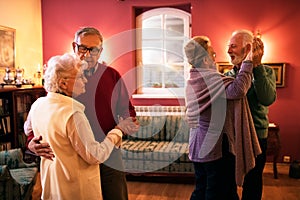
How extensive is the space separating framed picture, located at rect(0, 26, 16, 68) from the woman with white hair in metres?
3.30

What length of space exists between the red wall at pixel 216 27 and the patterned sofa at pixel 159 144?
0.44 m

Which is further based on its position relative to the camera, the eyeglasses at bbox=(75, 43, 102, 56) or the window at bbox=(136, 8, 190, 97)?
the window at bbox=(136, 8, 190, 97)

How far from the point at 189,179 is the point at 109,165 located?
7.02 feet

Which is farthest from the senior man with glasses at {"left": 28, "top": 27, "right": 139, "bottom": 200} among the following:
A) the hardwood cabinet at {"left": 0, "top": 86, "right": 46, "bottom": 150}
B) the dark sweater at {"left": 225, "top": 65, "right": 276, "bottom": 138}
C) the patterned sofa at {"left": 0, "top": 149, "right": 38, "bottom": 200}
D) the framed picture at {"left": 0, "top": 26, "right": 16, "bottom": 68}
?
the framed picture at {"left": 0, "top": 26, "right": 16, "bottom": 68}

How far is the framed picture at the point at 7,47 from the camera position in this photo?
4230 millimetres

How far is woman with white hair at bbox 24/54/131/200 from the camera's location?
52.4 inches

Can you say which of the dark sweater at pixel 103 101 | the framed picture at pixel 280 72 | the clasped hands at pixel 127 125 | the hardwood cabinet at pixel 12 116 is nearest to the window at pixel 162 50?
the framed picture at pixel 280 72

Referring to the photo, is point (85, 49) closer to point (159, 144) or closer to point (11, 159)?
point (11, 159)

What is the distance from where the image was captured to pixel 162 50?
4969mm

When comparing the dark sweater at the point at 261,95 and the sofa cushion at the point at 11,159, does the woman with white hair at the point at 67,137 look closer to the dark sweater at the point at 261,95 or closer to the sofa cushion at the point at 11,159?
the dark sweater at the point at 261,95

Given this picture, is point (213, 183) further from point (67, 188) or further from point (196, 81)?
point (67, 188)

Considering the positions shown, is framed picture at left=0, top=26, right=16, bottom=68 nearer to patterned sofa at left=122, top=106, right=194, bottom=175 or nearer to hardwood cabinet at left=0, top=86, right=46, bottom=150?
hardwood cabinet at left=0, top=86, right=46, bottom=150

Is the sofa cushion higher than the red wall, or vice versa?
the red wall

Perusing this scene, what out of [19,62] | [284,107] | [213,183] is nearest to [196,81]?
[213,183]
